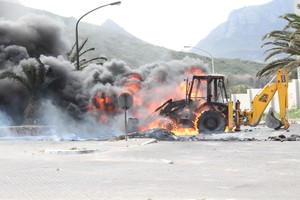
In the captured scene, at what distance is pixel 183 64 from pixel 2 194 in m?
20.8

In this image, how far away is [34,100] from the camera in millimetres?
29188

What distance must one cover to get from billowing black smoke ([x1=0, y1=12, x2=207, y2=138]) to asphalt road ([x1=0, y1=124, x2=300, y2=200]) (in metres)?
8.80

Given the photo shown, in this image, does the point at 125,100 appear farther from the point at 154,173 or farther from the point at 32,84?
the point at 154,173

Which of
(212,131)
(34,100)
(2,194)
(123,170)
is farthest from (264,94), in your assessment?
(2,194)

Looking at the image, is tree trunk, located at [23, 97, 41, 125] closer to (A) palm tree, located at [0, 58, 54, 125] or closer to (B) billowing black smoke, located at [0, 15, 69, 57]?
(A) palm tree, located at [0, 58, 54, 125]

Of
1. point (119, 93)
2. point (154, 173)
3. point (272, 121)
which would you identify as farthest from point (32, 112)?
point (154, 173)

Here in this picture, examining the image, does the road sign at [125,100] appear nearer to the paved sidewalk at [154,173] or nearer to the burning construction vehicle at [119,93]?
the burning construction vehicle at [119,93]

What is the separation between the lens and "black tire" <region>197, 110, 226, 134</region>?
24312 mm

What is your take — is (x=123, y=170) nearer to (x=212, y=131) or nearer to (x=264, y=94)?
(x=212, y=131)

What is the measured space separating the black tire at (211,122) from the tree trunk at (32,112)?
970 cm

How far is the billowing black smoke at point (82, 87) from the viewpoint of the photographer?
27.0m

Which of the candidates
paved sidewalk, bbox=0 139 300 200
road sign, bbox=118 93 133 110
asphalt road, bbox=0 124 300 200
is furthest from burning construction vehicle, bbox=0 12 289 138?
paved sidewalk, bbox=0 139 300 200

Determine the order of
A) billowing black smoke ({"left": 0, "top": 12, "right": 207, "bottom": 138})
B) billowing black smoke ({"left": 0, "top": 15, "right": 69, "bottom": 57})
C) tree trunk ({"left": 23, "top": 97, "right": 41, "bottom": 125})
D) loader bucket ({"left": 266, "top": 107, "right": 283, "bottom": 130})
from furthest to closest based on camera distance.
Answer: billowing black smoke ({"left": 0, "top": 15, "right": 69, "bottom": 57}) < tree trunk ({"left": 23, "top": 97, "right": 41, "bottom": 125}) < billowing black smoke ({"left": 0, "top": 12, "right": 207, "bottom": 138}) < loader bucket ({"left": 266, "top": 107, "right": 283, "bottom": 130})

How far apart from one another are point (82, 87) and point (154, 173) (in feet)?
60.4
